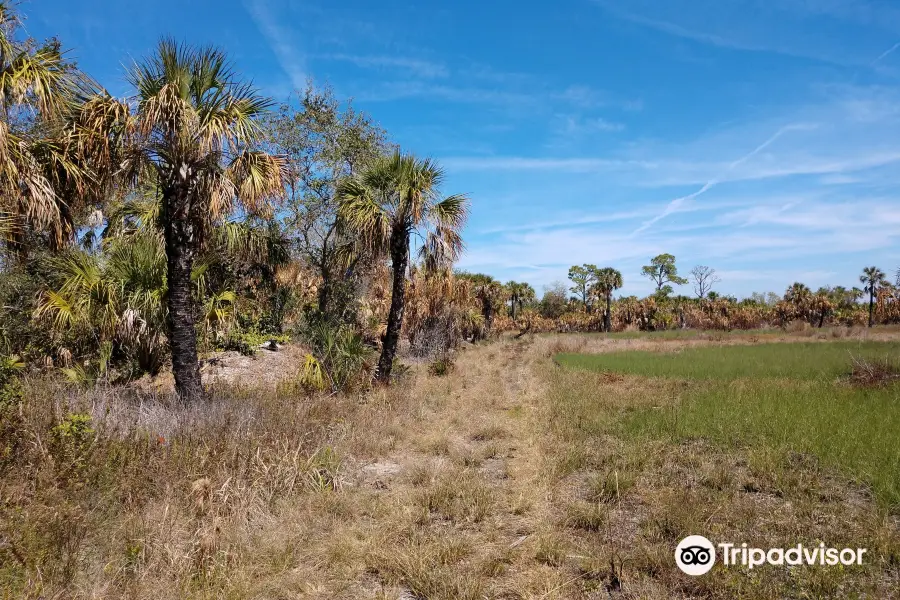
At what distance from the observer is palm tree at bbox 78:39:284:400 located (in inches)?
301

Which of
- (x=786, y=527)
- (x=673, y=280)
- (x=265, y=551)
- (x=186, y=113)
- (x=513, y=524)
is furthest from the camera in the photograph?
(x=673, y=280)

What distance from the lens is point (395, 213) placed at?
44.7ft

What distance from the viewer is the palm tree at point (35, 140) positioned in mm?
7184

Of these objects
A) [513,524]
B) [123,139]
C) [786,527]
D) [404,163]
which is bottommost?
[513,524]

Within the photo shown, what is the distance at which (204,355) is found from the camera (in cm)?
1277

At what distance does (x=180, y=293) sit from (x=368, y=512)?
5427mm

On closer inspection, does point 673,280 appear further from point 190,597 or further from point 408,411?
point 190,597

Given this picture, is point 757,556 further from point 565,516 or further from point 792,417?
point 792,417

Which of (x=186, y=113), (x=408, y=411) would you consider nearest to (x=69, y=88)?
(x=186, y=113)

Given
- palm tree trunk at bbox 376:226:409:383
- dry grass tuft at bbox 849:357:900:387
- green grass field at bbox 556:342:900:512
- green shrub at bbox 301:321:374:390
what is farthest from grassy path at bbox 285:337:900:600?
dry grass tuft at bbox 849:357:900:387

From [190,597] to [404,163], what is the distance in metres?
12.3

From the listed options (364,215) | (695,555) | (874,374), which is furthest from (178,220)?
(874,374)

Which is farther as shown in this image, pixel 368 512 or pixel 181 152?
pixel 181 152

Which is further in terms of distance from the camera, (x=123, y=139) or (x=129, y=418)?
(x=123, y=139)
